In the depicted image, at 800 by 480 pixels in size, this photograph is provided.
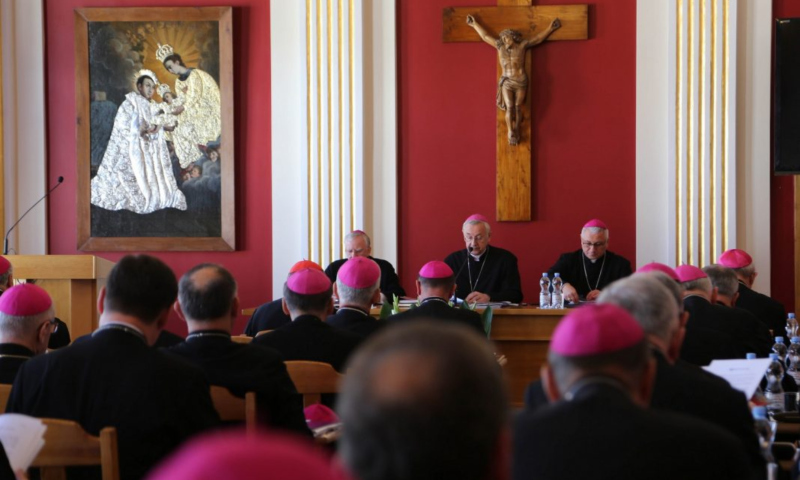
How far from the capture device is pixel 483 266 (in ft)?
27.2

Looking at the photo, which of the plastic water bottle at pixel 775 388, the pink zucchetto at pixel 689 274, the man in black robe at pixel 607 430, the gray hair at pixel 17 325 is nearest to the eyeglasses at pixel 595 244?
the pink zucchetto at pixel 689 274

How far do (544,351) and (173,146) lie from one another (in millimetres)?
3816

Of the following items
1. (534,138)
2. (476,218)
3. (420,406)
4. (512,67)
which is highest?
(512,67)

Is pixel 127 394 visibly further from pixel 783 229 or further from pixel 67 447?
pixel 783 229

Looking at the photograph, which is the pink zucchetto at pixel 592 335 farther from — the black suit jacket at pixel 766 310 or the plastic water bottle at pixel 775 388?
the black suit jacket at pixel 766 310

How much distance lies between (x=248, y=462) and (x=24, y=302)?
3.36 m

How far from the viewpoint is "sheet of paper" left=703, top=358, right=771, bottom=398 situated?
3.60 meters

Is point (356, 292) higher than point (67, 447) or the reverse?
higher

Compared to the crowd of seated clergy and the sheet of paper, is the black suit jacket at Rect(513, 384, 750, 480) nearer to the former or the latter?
the crowd of seated clergy

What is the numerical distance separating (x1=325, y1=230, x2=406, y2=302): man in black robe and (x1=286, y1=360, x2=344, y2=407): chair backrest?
395 cm

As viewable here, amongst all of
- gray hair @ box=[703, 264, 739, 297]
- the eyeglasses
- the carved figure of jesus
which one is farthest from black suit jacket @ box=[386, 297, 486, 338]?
the carved figure of jesus

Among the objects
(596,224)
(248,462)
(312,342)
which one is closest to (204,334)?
(312,342)

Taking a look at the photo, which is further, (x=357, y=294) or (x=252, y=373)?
(x=357, y=294)

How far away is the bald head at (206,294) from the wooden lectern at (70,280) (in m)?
3.48
